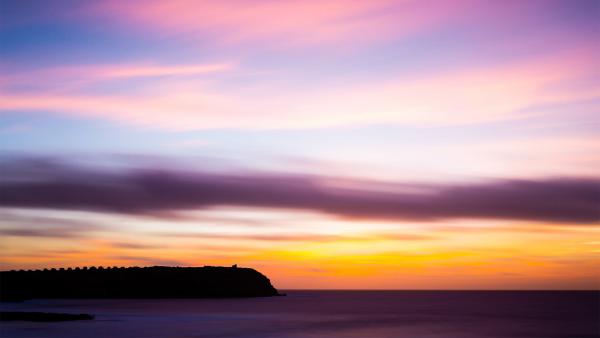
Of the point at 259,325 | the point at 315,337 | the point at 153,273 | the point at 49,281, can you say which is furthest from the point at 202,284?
the point at 315,337

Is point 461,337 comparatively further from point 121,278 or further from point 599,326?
point 121,278

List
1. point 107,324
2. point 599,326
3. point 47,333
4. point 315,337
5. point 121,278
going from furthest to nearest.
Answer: point 121,278 → point 599,326 → point 107,324 → point 315,337 → point 47,333

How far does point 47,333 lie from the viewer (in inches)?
2263

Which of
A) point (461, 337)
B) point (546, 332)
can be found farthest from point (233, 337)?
point (546, 332)

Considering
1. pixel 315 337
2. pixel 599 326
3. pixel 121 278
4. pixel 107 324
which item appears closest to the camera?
pixel 315 337

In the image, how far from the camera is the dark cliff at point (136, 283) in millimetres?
180625

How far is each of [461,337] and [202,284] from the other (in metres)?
128

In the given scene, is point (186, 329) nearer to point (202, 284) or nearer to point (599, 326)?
point (599, 326)

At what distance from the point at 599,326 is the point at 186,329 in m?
43.4

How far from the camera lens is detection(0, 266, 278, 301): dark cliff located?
7111 inches

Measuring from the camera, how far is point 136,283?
183375mm

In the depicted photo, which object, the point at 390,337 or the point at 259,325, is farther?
the point at 259,325

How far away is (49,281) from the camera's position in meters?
185

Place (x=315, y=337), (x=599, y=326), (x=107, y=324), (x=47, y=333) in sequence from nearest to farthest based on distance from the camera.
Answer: (x=47, y=333) < (x=315, y=337) < (x=107, y=324) < (x=599, y=326)
